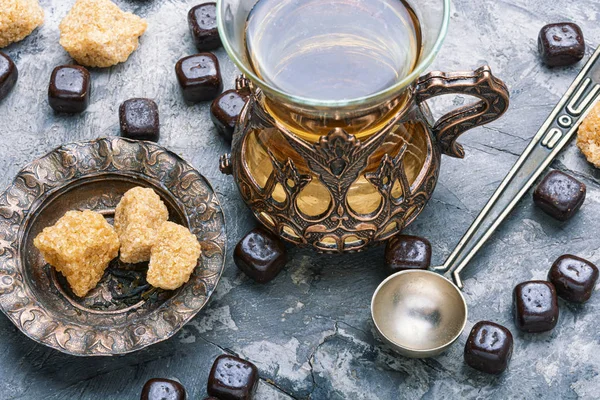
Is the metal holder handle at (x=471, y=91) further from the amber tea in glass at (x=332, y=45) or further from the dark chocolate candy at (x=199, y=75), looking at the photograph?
the dark chocolate candy at (x=199, y=75)

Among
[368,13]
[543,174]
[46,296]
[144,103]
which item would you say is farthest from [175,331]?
[543,174]

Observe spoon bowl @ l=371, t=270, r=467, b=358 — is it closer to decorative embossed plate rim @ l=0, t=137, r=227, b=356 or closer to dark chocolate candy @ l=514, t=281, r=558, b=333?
dark chocolate candy @ l=514, t=281, r=558, b=333

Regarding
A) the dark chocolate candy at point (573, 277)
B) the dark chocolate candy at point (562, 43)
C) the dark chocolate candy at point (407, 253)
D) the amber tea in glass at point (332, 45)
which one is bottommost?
the dark chocolate candy at point (407, 253)

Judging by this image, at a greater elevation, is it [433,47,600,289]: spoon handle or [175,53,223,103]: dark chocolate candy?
[433,47,600,289]: spoon handle

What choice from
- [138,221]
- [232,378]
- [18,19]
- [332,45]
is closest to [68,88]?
[18,19]

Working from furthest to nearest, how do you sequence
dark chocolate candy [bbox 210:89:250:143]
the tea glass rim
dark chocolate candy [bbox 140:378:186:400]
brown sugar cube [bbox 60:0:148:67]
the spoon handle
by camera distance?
brown sugar cube [bbox 60:0:148:67] → dark chocolate candy [bbox 210:89:250:143] → the spoon handle → dark chocolate candy [bbox 140:378:186:400] → the tea glass rim

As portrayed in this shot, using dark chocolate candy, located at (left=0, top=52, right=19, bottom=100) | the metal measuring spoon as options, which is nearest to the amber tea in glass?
the metal measuring spoon

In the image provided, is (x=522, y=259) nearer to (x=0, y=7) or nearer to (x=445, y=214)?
(x=445, y=214)

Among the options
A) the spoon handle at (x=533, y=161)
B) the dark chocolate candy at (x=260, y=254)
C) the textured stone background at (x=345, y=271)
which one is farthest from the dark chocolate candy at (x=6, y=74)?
the spoon handle at (x=533, y=161)
